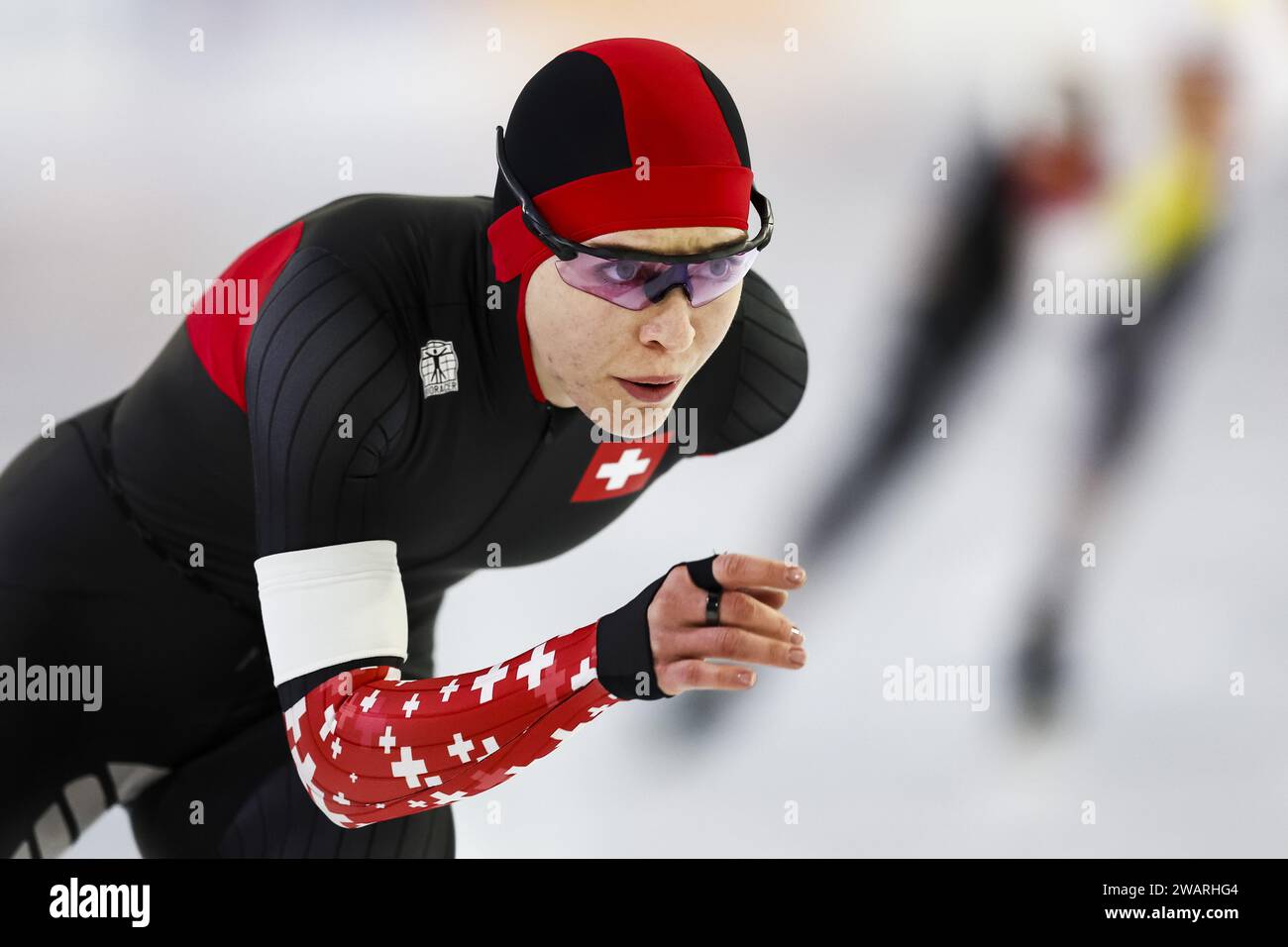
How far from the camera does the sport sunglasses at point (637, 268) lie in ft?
4.17

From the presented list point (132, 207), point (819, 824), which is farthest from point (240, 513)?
point (819, 824)

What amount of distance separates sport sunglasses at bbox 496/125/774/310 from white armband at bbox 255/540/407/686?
0.32 meters

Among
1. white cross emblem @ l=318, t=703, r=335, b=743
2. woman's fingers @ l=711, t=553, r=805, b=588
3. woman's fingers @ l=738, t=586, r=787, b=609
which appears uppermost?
woman's fingers @ l=711, t=553, r=805, b=588

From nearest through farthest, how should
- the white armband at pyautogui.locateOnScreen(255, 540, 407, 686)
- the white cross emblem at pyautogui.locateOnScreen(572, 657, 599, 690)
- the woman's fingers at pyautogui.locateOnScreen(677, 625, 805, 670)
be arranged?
the woman's fingers at pyautogui.locateOnScreen(677, 625, 805, 670) < the white cross emblem at pyautogui.locateOnScreen(572, 657, 599, 690) < the white armband at pyautogui.locateOnScreen(255, 540, 407, 686)

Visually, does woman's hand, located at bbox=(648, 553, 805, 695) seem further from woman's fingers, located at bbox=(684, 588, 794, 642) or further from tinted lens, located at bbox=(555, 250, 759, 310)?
tinted lens, located at bbox=(555, 250, 759, 310)

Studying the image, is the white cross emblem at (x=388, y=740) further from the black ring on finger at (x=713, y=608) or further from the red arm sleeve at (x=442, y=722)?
the black ring on finger at (x=713, y=608)

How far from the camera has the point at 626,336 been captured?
1320 mm

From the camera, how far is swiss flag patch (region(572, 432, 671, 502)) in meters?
1.63

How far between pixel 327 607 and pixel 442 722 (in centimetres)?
17

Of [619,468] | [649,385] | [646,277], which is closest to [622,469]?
[619,468]

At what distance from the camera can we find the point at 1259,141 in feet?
11.0

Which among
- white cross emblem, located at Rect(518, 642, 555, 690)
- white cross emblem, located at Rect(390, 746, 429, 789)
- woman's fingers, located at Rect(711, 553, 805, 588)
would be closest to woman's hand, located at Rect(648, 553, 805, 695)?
woman's fingers, located at Rect(711, 553, 805, 588)

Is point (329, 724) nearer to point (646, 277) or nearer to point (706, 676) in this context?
point (706, 676)
